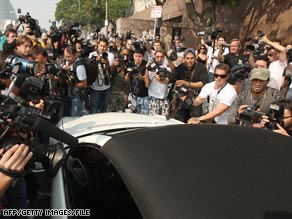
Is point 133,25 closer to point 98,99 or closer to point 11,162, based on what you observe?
point 98,99

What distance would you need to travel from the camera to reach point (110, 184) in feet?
6.06

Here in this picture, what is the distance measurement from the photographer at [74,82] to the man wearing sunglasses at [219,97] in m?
1.99

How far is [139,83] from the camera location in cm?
553

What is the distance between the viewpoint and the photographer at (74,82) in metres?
5.05

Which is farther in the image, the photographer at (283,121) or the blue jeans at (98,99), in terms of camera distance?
the blue jeans at (98,99)

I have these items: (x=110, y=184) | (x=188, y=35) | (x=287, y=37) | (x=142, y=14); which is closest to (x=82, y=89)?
(x=110, y=184)

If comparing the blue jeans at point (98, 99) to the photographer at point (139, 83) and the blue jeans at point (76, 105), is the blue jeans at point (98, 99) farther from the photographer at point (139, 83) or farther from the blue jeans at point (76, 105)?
the photographer at point (139, 83)

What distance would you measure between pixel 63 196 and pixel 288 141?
1.51 m

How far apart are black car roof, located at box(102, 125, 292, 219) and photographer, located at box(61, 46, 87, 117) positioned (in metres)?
3.28

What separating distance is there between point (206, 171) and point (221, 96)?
2708 millimetres

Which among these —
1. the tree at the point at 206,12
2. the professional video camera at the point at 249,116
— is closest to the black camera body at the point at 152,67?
the professional video camera at the point at 249,116

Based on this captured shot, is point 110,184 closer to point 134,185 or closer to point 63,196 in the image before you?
point 134,185

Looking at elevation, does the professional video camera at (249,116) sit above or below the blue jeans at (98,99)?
above

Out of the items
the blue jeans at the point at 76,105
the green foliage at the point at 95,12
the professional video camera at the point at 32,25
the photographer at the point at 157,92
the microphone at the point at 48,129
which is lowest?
the blue jeans at the point at 76,105
